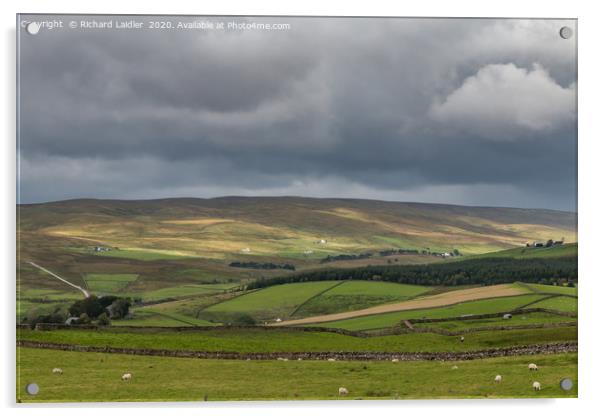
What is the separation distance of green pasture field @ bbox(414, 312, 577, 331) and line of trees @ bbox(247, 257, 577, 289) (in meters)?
0.95

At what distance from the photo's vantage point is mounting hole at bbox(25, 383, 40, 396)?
16.8m

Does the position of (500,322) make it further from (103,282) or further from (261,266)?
(103,282)

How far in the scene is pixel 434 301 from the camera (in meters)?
18.2

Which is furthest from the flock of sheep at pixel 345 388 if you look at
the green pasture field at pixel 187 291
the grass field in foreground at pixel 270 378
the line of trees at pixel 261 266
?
the line of trees at pixel 261 266

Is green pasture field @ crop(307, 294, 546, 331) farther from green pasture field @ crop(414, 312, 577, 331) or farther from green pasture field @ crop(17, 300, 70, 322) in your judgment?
green pasture field @ crop(17, 300, 70, 322)

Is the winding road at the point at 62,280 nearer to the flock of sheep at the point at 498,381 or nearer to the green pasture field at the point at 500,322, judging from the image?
the flock of sheep at the point at 498,381

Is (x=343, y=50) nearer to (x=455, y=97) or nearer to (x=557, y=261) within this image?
(x=455, y=97)

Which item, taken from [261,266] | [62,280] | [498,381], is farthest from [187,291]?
[498,381]

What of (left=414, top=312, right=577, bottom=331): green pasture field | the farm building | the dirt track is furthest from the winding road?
(left=414, top=312, right=577, bottom=331): green pasture field

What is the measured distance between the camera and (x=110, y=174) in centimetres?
1773

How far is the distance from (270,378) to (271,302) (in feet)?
6.73

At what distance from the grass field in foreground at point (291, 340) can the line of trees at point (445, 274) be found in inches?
54.6

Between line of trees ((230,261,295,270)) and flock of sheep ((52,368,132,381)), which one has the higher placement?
line of trees ((230,261,295,270))

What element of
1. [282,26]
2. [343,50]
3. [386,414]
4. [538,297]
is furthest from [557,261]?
[282,26]
